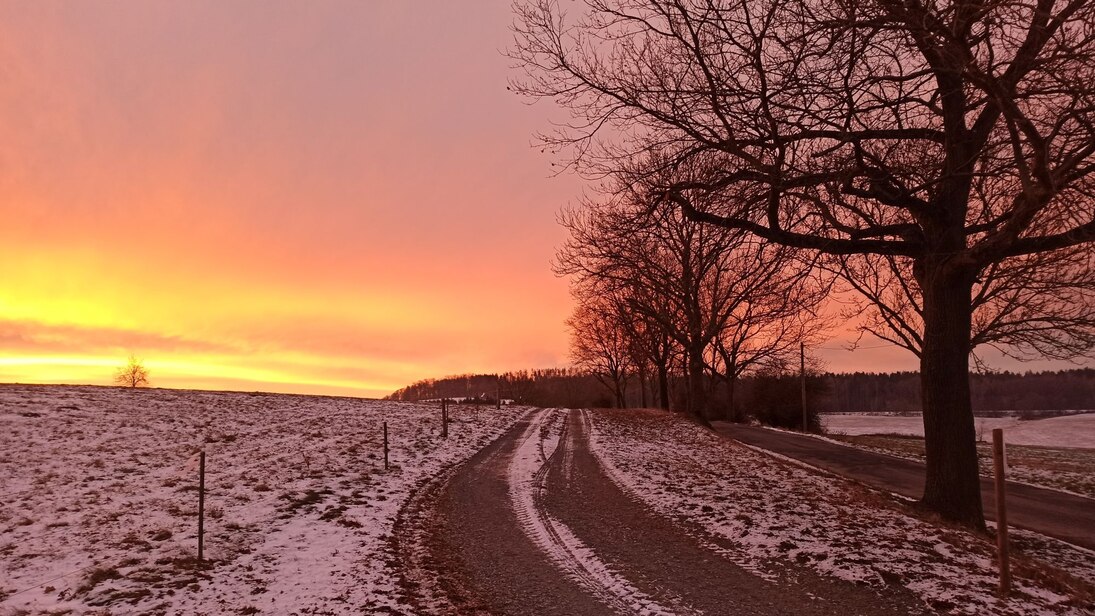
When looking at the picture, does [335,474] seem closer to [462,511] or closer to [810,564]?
[462,511]

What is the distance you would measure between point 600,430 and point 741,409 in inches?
1270

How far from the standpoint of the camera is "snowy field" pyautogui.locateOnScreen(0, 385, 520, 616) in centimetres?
686

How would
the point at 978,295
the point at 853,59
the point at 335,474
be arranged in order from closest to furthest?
the point at 853,59 → the point at 335,474 → the point at 978,295

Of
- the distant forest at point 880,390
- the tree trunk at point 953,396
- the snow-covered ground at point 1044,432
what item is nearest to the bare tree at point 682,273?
the tree trunk at point 953,396

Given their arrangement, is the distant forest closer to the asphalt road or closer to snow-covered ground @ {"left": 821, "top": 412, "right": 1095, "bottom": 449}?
snow-covered ground @ {"left": 821, "top": 412, "right": 1095, "bottom": 449}

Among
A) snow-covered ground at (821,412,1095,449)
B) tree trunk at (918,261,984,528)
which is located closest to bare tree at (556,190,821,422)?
tree trunk at (918,261,984,528)

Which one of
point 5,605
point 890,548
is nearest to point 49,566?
point 5,605

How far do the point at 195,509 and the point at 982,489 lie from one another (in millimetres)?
19869

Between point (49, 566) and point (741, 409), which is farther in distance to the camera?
point (741, 409)

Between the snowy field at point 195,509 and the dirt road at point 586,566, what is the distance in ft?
2.76

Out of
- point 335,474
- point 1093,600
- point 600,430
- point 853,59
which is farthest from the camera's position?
point 600,430

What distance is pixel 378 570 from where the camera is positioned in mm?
7656

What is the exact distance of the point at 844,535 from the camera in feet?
28.0

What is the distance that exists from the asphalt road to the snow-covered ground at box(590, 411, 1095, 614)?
243cm
